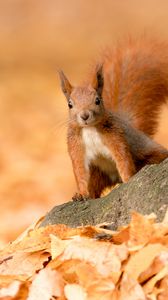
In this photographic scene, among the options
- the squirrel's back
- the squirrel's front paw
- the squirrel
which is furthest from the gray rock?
the squirrel's back

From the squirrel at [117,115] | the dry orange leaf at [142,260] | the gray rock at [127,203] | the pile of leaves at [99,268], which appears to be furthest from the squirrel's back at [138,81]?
the dry orange leaf at [142,260]

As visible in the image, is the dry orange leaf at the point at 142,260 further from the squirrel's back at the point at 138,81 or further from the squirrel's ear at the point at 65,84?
the squirrel's back at the point at 138,81

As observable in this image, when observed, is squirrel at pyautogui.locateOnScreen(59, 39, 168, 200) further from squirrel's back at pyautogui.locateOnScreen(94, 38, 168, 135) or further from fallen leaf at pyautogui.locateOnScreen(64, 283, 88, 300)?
fallen leaf at pyautogui.locateOnScreen(64, 283, 88, 300)

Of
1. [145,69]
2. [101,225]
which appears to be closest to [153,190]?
[101,225]

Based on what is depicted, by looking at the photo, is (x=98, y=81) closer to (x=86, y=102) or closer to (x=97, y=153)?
(x=86, y=102)

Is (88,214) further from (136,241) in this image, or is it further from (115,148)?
(136,241)

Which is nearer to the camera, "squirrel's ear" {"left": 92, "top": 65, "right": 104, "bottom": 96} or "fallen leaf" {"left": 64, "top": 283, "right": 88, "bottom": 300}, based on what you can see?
"fallen leaf" {"left": 64, "top": 283, "right": 88, "bottom": 300}

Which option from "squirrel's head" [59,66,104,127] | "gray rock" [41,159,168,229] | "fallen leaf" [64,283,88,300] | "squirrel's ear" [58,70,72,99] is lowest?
"fallen leaf" [64,283,88,300]
